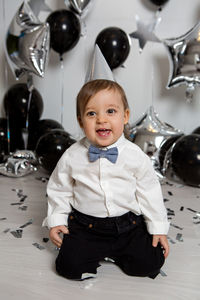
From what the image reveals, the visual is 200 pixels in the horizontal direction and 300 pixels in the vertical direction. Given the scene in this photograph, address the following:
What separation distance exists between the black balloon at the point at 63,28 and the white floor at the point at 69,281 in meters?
0.89

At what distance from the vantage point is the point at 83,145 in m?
1.00

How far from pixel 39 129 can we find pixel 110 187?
109 cm

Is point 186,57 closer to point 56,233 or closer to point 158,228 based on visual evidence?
point 158,228

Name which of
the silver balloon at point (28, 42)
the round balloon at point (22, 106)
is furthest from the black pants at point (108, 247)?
the round balloon at point (22, 106)

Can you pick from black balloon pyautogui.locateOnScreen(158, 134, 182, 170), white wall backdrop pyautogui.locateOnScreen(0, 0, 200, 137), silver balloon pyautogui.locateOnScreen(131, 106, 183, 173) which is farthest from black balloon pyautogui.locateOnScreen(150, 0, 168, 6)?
black balloon pyautogui.locateOnScreen(158, 134, 182, 170)

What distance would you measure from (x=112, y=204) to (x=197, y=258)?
1.13 ft

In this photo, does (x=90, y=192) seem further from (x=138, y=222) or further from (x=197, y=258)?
(x=197, y=258)

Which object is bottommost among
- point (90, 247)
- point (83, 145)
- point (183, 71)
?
point (90, 247)

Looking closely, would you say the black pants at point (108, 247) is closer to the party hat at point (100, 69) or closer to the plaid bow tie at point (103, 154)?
the plaid bow tie at point (103, 154)

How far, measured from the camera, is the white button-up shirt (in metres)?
0.94

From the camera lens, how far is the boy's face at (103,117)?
0.89 meters

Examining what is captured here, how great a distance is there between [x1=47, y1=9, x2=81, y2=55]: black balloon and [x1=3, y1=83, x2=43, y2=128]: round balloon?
0.33m

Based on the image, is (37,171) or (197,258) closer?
(197,258)

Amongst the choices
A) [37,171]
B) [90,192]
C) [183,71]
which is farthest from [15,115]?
[90,192]
